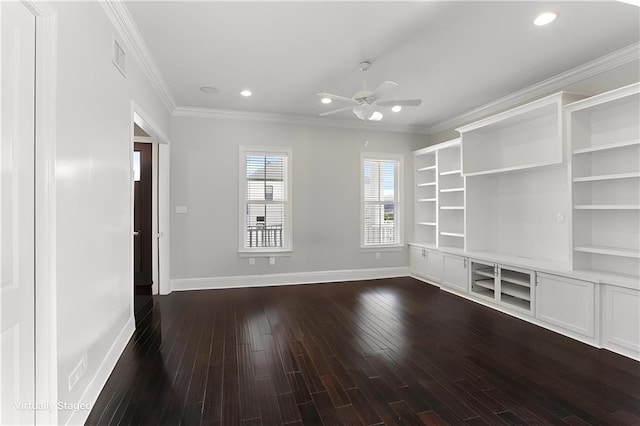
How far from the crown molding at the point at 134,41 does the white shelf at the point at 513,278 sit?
4870 millimetres

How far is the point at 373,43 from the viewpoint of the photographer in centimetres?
294

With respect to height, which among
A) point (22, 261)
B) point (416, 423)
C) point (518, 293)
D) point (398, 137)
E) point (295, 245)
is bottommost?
point (416, 423)

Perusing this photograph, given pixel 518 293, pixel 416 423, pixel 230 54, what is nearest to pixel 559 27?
pixel 518 293

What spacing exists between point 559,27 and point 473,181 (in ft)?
7.43

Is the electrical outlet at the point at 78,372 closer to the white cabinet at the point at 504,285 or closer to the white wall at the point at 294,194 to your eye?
the white wall at the point at 294,194

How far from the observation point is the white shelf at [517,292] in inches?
142

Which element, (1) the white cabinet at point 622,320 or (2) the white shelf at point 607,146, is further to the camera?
(2) the white shelf at point 607,146

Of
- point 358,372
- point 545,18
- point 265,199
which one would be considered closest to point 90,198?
point 358,372

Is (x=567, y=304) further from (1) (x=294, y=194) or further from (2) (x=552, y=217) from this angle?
(1) (x=294, y=194)

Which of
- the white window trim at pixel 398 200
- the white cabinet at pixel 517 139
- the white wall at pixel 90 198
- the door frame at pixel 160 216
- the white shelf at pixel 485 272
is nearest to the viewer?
the white wall at pixel 90 198

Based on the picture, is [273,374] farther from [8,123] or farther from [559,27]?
[559,27]

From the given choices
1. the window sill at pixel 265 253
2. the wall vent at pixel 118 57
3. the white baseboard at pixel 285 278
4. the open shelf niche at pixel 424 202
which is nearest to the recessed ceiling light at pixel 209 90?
the wall vent at pixel 118 57

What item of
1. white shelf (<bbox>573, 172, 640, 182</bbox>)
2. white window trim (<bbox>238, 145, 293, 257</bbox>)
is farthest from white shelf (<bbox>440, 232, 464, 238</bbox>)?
white window trim (<bbox>238, 145, 293, 257</bbox>)

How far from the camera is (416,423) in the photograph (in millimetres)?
1851
